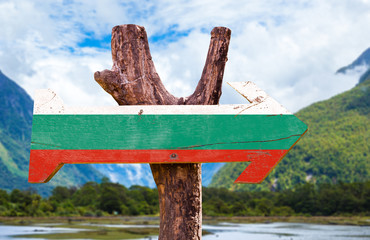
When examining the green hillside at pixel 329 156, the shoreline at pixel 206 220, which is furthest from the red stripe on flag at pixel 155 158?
the green hillside at pixel 329 156

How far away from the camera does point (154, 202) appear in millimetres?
53969

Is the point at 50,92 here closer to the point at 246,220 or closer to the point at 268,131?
the point at 268,131

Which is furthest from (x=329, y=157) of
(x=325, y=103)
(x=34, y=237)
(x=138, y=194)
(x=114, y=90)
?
(x=114, y=90)

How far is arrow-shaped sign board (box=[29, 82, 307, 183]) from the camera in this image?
3619mm

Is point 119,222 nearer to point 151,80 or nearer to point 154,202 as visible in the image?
point 154,202

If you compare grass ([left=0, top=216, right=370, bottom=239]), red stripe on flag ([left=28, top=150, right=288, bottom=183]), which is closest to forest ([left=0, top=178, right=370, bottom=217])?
grass ([left=0, top=216, right=370, bottom=239])

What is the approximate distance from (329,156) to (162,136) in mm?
97853

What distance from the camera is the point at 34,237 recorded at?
102 feet

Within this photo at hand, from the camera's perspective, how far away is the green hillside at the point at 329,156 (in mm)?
90688

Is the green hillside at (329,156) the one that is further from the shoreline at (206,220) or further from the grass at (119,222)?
the grass at (119,222)

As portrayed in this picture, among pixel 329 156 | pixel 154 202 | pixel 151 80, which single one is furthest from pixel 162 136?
pixel 329 156

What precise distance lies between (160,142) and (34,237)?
30568 mm

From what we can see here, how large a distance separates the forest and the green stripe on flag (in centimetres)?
4796

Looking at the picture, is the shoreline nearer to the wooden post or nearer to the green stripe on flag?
the wooden post
